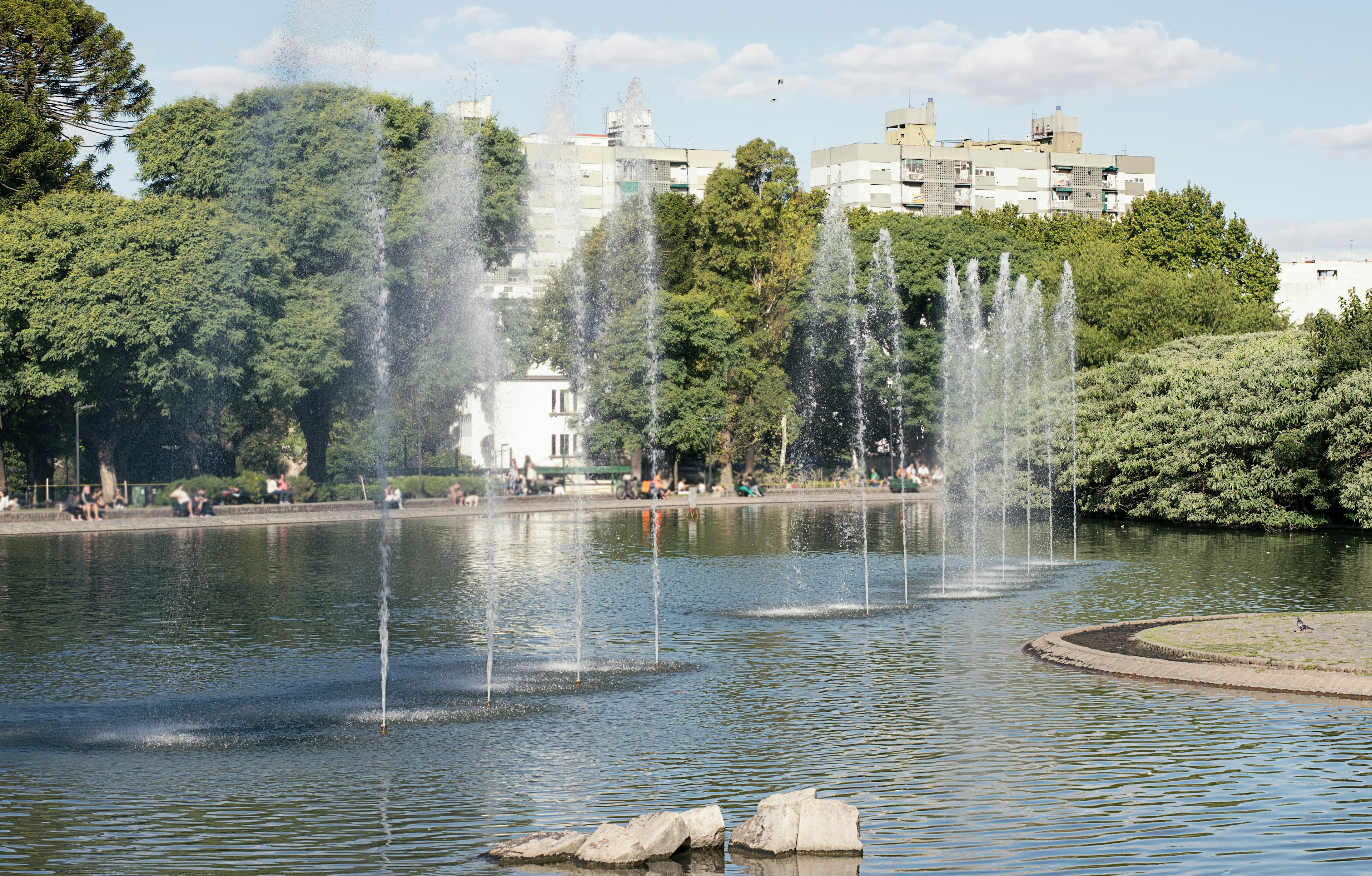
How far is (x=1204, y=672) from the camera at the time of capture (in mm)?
20484

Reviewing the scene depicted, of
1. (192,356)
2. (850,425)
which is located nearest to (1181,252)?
(850,425)

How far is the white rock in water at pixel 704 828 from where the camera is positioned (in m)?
12.5

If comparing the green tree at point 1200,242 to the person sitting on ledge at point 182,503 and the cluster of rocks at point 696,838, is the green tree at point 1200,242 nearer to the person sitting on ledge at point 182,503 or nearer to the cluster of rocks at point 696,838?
the person sitting on ledge at point 182,503

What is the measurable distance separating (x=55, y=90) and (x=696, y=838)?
6792 cm

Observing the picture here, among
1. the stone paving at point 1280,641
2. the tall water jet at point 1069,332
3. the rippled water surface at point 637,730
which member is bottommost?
the rippled water surface at point 637,730

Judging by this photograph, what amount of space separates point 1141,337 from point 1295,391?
16.8 metres

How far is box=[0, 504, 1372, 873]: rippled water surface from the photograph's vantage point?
1284cm

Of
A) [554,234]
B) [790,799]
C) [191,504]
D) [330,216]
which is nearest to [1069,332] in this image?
[330,216]

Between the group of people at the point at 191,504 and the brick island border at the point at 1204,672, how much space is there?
46047 mm

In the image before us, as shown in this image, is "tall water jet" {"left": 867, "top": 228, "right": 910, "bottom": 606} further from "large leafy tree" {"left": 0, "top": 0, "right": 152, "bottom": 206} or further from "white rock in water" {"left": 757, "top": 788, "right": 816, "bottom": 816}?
"white rock in water" {"left": 757, "top": 788, "right": 816, "bottom": 816}

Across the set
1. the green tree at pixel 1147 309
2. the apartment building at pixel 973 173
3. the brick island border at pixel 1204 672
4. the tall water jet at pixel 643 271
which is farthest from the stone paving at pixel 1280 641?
the apartment building at pixel 973 173

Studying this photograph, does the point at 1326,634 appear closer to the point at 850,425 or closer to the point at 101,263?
the point at 101,263

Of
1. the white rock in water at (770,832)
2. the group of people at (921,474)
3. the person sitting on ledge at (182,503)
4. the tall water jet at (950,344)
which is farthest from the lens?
the group of people at (921,474)

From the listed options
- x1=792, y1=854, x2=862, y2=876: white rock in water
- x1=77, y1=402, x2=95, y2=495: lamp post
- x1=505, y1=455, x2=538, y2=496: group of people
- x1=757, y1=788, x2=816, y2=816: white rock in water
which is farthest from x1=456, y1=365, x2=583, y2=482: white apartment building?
x1=792, y1=854, x2=862, y2=876: white rock in water
